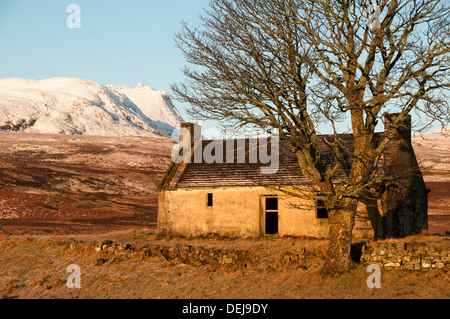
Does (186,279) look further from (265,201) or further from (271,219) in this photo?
(271,219)

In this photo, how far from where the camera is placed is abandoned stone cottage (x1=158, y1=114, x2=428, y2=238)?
22.0 meters

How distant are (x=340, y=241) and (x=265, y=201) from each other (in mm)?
8741

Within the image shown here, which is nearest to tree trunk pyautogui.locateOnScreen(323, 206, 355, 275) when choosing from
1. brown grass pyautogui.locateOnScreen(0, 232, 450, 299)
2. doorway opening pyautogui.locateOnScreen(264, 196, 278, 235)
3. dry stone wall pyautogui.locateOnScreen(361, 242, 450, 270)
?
brown grass pyautogui.locateOnScreen(0, 232, 450, 299)

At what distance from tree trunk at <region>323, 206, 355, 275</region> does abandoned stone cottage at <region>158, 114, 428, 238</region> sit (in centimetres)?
646

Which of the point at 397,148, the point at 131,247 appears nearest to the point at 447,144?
the point at 397,148

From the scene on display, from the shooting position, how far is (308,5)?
47.2ft

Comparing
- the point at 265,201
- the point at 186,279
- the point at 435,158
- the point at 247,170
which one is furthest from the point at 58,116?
the point at 186,279

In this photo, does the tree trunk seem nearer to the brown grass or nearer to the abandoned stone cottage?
the brown grass

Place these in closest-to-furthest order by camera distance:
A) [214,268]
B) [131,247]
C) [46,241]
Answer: [214,268], [131,247], [46,241]

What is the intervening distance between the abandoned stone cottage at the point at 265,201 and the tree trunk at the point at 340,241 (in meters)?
6.46

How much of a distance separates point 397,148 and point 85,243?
15904mm

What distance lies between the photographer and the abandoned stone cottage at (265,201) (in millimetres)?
21953

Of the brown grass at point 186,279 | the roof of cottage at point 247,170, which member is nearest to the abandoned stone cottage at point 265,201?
the roof of cottage at point 247,170
